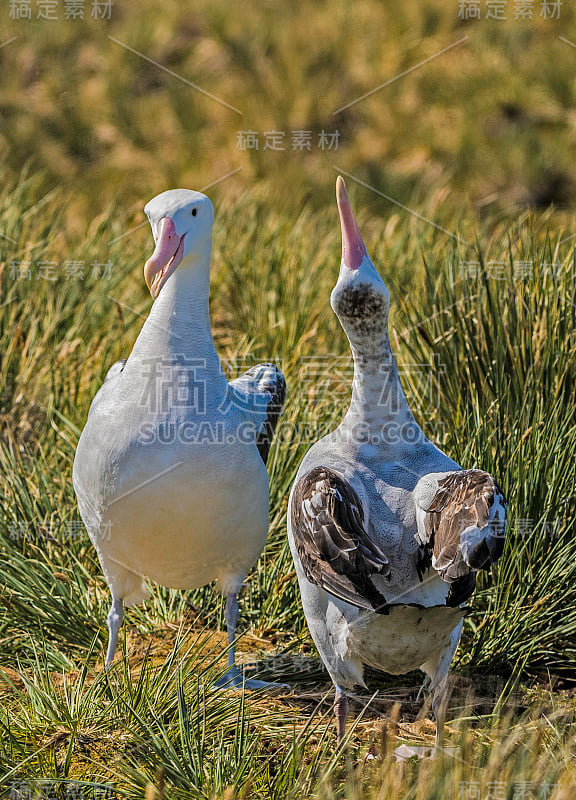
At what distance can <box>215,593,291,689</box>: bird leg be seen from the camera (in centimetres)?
290

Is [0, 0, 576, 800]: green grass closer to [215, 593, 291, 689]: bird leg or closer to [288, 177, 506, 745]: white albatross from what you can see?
[215, 593, 291, 689]: bird leg

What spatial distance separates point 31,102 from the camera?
1095cm

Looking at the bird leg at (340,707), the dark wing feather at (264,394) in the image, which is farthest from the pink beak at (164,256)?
the bird leg at (340,707)

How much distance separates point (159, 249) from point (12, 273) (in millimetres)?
2119

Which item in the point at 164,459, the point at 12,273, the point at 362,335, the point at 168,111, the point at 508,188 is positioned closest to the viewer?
the point at 362,335

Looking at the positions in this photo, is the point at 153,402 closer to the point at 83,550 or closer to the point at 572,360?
the point at 83,550

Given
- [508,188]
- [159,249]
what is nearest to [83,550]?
[159,249]

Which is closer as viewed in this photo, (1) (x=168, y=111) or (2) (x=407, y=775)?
(2) (x=407, y=775)

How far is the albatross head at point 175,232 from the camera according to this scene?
292 cm

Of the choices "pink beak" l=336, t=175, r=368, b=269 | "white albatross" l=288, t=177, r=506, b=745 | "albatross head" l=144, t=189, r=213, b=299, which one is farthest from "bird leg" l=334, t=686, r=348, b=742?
"albatross head" l=144, t=189, r=213, b=299

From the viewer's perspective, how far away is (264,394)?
3.39 metres

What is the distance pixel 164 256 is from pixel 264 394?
2.21 feet

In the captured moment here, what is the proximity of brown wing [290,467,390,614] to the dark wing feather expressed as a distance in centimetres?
95

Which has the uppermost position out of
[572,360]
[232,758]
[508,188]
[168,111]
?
[168,111]
